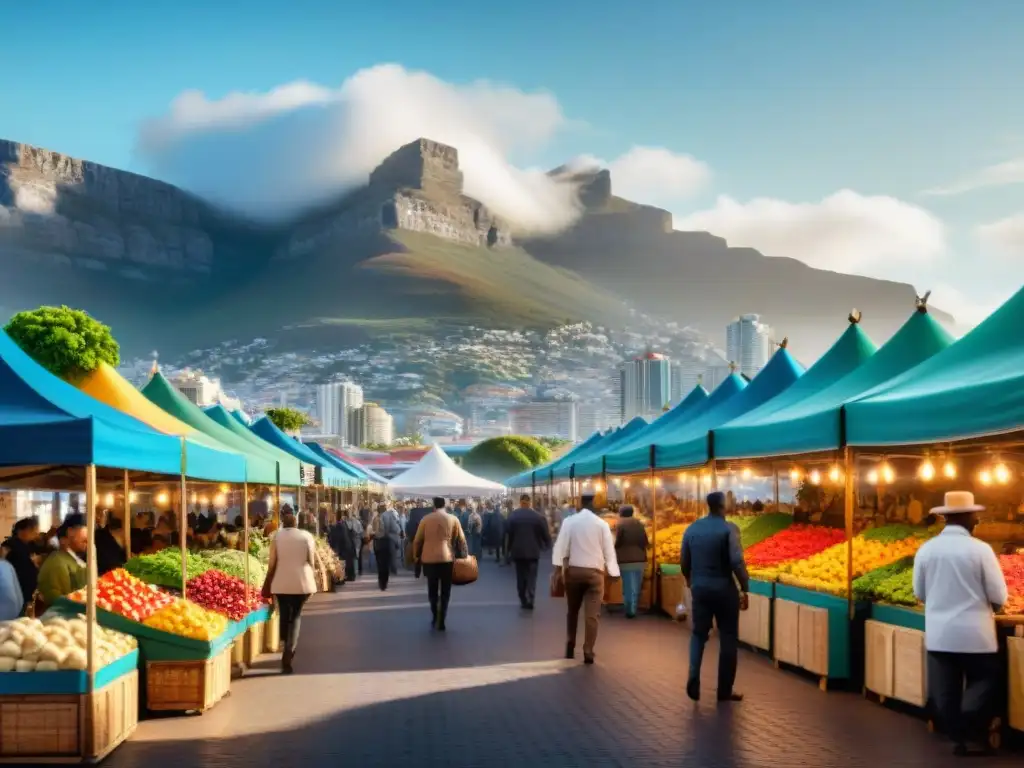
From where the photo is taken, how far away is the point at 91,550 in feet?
27.8

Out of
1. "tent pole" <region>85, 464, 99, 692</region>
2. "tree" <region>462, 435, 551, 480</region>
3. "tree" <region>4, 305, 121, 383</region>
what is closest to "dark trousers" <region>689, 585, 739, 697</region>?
"tent pole" <region>85, 464, 99, 692</region>

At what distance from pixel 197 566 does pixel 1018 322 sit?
27.7 feet

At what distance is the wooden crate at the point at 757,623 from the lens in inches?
527

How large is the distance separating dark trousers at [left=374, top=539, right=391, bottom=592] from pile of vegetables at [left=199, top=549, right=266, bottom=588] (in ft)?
31.9

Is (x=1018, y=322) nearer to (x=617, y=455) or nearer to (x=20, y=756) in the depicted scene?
(x=20, y=756)

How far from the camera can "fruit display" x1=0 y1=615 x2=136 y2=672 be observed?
8.21 m

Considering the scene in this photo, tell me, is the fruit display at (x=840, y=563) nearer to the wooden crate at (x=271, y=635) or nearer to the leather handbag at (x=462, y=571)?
the leather handbag at (x=462, y=571)

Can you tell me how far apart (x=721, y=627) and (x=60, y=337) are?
2015cm

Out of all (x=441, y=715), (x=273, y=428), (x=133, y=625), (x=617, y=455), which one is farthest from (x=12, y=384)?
(x=273, y=428)

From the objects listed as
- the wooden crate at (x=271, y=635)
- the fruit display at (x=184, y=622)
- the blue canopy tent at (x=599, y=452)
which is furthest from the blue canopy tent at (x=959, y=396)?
the blue canopy tent at (x=599, y=452)

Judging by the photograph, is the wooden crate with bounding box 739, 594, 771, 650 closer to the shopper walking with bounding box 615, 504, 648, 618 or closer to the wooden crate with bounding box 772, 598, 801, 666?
the wooden crate with bounding box 772, 598, 801, 666

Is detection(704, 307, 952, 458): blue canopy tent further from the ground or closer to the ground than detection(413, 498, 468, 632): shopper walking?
further from the ground

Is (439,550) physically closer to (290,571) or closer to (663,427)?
(290,571)

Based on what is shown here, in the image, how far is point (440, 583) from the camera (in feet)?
56.5
